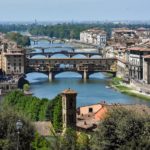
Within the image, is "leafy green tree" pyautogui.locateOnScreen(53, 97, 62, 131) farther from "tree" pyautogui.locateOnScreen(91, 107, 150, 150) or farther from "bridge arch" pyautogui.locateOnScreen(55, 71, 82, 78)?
"bridge arch" pyautogui.locateOnScreen(55, 71, 82, 78)

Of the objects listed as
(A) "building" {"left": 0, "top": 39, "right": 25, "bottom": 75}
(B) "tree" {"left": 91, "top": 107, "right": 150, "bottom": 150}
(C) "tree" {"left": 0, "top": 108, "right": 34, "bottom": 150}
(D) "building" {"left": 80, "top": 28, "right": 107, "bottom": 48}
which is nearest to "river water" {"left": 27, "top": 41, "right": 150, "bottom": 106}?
(A) "building" {"left": 0, "top": 39, "right": 25, "bottom": 75}

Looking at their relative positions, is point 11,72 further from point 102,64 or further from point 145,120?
point 145,120

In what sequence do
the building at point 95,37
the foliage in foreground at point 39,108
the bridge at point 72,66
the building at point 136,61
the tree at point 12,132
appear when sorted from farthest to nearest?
1. the building at point 95,37
2. the bridge at point 72,66
3. the building at point 136,61
4. the foliage in foreground at point 39,108
5. the tree at point 12,132

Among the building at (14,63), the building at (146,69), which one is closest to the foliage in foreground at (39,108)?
the building at (146,69)

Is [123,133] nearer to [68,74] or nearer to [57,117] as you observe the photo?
[57,117]

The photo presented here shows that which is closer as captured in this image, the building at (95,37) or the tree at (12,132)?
the tree at (12,132)

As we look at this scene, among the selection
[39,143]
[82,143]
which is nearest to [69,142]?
[82,143]

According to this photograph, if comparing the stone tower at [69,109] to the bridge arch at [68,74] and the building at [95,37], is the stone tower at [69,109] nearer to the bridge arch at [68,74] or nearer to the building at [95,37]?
the bridge arch at [68,74]

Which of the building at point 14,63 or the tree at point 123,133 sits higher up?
the tree at point 123,133
